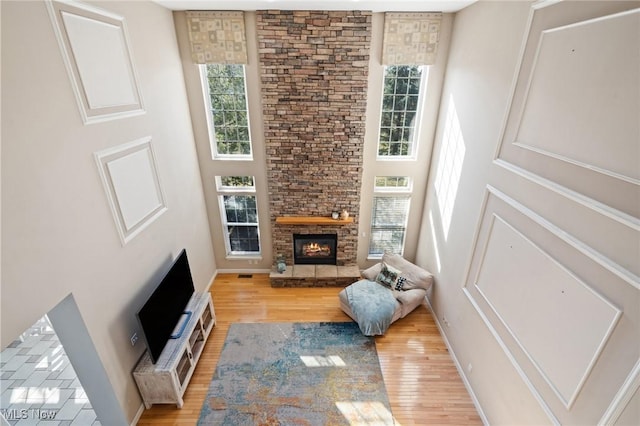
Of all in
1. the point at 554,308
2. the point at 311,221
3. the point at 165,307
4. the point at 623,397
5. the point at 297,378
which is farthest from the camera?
the point at 311,221

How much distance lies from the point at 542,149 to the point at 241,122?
439 centimetres

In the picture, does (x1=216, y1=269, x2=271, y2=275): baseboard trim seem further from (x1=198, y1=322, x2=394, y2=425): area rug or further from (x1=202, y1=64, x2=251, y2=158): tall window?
(x1=202, y1=64, x2=251, y2=158): tall window

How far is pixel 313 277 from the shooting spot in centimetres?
561

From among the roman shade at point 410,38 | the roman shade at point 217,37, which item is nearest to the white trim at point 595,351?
the roman shade at point 410,38

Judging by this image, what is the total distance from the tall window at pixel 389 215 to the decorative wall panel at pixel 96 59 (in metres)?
4.10

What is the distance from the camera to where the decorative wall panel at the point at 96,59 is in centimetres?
243

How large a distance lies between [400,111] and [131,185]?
4.28 m

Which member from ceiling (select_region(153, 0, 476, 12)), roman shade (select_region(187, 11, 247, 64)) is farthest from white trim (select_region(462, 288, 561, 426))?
roman shade (select_region(187, 11, 247, 64))

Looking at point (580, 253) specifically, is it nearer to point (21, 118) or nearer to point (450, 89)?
point (450, 89)

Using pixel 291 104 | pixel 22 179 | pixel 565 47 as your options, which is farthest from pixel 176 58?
pixel 565 47

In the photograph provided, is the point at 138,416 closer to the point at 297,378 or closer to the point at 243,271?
the point at 297,378

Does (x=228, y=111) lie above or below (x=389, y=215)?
above

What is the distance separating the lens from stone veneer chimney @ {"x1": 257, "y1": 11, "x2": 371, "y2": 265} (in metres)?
4.43

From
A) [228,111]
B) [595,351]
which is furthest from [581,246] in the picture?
[228,111]
